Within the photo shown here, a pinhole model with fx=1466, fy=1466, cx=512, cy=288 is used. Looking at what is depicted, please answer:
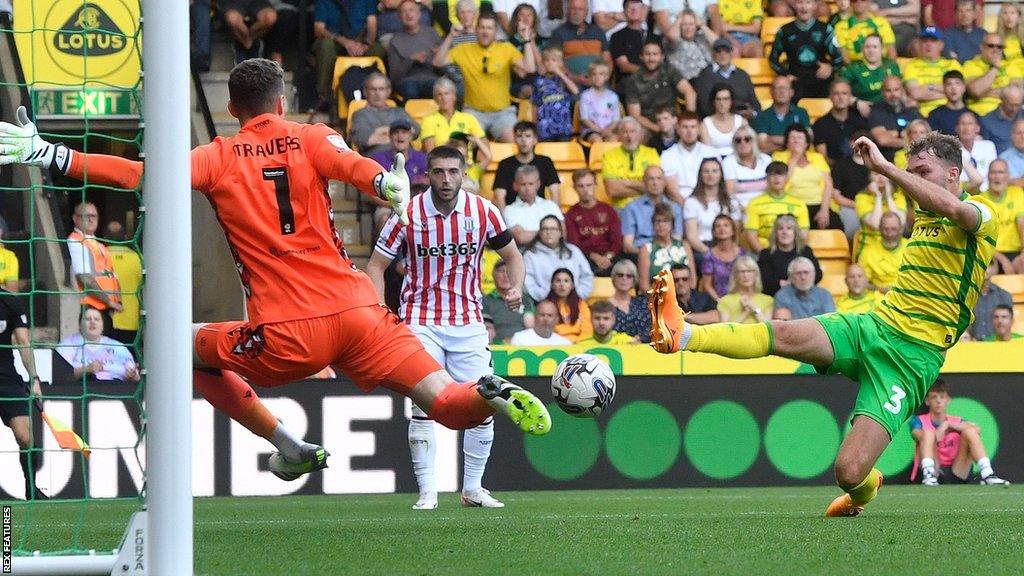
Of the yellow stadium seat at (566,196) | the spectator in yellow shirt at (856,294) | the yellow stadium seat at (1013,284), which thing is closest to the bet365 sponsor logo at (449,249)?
the yellow stadium seat at (566,196)

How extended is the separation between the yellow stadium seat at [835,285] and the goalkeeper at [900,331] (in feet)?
21.0

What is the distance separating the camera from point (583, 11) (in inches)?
588

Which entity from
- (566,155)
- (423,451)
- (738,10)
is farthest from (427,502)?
(738,10)

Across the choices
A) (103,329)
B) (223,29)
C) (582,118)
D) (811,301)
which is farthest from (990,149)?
(103,329)

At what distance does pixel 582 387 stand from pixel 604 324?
6.25 meters

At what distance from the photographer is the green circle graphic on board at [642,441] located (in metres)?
11.2

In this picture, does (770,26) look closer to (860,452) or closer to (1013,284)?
(1013,284)

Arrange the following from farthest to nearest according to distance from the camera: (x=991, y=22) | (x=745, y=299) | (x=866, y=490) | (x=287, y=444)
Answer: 1. (x=991, y=22)
2. (x=745, y=299)
3. (x=866, y=490)
4. (x=287, y=444)

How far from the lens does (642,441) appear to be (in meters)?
11.3

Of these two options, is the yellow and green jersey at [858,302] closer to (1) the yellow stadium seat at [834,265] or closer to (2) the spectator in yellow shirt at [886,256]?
(2) the spectator in yellow shirt at [886,256]

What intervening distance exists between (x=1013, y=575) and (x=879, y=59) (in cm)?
1102

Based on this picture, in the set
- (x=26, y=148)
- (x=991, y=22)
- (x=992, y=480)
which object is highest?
(x=991, y=22)

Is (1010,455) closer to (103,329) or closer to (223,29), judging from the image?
(103,329)

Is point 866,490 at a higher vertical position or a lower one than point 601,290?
lower
